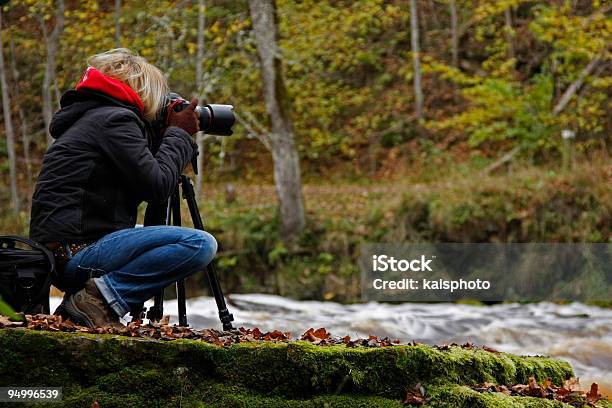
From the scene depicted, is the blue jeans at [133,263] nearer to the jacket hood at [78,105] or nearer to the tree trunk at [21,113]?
the jacket hood at [78,105]

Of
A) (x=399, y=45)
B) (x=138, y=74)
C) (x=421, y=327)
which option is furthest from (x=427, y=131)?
(x=138, y=74)

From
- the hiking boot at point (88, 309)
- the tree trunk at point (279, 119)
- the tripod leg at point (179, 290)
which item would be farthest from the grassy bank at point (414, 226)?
the hiking boot at point (88, 309)

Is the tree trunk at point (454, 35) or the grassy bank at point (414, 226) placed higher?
the tree trunk at point (454, 35)

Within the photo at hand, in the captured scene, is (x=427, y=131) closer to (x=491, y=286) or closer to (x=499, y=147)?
(x=499, y=147)

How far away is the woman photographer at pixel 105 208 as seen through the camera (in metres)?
3.20

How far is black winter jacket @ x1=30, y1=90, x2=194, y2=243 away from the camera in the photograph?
126 inches

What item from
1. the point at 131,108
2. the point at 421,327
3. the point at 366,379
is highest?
the point at 131,108

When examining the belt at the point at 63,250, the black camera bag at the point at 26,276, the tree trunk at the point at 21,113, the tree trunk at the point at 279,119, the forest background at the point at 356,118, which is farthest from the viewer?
the tree trunk at the point at 21,113

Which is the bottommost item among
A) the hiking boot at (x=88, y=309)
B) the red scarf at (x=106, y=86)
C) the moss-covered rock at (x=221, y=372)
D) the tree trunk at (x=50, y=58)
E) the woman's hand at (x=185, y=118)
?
the moss-covered rock at (x=221, y=372)

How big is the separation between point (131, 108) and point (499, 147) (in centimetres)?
1416

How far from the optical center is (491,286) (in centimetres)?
1128

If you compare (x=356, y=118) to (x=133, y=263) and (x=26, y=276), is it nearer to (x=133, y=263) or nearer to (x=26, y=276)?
(x=133, y=263)

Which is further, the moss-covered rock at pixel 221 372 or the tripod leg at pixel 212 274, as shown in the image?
the tripod leg at pixel 212 274

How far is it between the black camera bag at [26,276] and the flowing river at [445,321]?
19.1 feet
